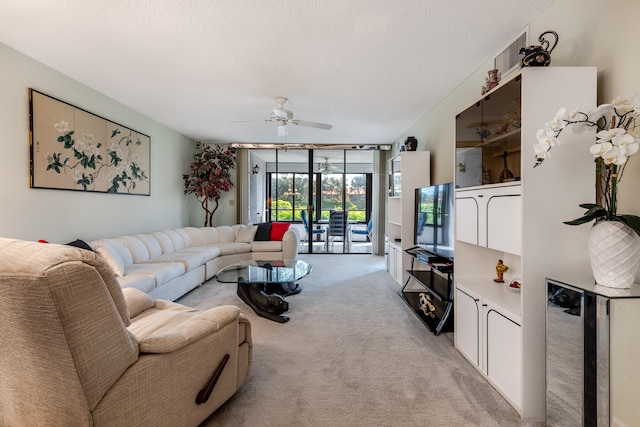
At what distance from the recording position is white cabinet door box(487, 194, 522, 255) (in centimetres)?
175

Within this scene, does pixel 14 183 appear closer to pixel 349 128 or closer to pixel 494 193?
pixel 494 193

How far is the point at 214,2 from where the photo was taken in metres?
1.96

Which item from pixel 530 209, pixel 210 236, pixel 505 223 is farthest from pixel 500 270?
pixel 210 236


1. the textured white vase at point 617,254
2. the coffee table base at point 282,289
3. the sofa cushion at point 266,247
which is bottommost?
the coffee table base at point 282,289

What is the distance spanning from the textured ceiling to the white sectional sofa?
6.08 feet

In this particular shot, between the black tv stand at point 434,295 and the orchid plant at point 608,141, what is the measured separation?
4.56ft

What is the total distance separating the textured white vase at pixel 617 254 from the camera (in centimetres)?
133

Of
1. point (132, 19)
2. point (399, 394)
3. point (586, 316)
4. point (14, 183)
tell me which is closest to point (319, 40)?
point (132, 19)

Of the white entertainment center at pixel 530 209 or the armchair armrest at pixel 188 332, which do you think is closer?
the armchair armrest at pixel 188 332

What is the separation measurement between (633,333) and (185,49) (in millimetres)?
3336

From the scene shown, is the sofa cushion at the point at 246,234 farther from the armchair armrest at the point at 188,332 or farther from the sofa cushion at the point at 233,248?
the armchair armrest at the point at 188,332

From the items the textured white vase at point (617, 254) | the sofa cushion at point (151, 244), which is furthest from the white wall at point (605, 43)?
the sofa cushion at point (151, 244)

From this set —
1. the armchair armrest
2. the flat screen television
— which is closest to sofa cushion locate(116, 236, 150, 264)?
the armchair armrest

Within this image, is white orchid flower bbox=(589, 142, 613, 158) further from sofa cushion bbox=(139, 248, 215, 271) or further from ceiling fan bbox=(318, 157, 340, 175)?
ceiling fan bbox=(318, 157, 340, 175)
